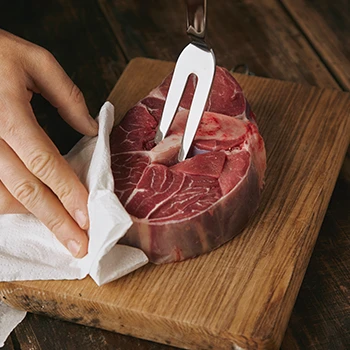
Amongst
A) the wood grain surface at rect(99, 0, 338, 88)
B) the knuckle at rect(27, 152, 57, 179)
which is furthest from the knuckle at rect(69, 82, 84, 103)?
the wood grain surface at rect(99, 0, 338, 88)

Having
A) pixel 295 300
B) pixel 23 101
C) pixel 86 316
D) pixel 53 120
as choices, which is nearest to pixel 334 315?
pixel 295 300

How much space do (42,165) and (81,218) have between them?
15 centimetres

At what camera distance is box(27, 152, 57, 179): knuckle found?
1.75 metres

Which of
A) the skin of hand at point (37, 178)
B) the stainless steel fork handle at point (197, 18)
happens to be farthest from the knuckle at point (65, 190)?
the stainless steel fork handle at point (197, 18)

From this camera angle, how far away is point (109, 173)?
5.86 feet

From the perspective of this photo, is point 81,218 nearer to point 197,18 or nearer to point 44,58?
point 44,58

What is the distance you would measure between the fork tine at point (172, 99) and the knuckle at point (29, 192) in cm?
33

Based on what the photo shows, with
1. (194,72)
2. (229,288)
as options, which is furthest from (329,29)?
(229,288)

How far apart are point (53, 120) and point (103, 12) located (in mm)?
669

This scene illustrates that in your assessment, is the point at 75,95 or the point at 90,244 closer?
the point at 90,244

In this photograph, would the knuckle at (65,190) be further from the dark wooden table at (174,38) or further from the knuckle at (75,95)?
the dark wooden table at (174,38)

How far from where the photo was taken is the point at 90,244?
1.72 m

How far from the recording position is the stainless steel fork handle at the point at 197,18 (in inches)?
68.8

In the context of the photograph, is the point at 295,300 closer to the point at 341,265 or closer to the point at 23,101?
the point at 341,265
